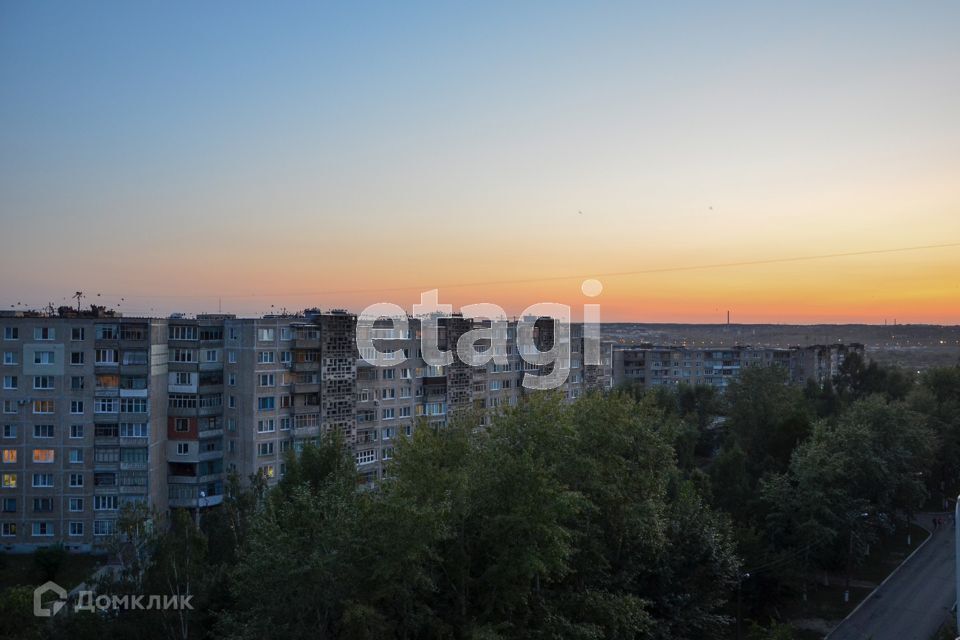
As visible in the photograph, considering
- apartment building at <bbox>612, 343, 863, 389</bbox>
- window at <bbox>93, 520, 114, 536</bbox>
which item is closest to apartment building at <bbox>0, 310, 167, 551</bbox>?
window at <bbox>93, 520, 114, 536</bbox>

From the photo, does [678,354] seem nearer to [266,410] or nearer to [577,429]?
[266,410]

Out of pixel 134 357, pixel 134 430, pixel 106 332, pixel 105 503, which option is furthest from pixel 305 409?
pixel 106 332

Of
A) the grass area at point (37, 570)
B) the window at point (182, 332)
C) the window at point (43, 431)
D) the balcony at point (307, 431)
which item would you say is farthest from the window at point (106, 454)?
the balcony at point (307, 431)

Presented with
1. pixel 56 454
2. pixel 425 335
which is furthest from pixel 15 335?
pixel 425 335

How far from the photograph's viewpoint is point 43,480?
123 ft

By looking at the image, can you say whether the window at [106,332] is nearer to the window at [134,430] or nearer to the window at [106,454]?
the window at [134,430]

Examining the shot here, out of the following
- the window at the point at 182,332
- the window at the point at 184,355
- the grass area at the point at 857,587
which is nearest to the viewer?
the grass area at the point at 857,587

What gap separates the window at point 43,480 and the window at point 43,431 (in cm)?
204

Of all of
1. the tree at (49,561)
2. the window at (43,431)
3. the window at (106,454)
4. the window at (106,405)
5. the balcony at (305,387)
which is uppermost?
the balcony at (305,387)

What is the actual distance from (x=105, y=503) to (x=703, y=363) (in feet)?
253

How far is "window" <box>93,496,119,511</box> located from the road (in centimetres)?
3452

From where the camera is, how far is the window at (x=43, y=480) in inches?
1468

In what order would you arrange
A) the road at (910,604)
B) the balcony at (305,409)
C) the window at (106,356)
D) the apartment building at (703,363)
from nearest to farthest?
the road at (910,604) → the window at (106,356) → the balcony at (305,409) → the apartment building at (703,363)

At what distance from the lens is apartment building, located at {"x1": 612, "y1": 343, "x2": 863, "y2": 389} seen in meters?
92.3
